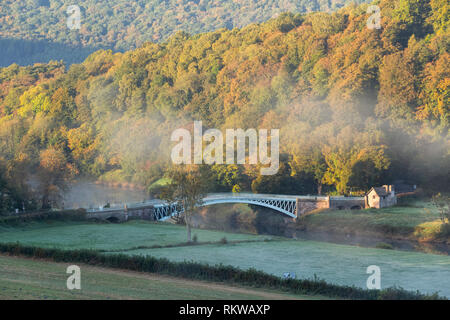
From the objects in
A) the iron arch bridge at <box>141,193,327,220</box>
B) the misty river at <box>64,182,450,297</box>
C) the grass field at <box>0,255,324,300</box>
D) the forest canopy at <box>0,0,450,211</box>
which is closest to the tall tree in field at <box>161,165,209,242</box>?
the misty river at <box>64,182,450,297</box>

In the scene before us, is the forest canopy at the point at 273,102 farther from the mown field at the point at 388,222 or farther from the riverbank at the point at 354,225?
the mown field at the point at 388,222

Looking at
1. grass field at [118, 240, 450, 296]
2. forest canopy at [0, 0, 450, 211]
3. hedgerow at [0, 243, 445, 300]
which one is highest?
forest canopy at [0, 0, 450, 211]

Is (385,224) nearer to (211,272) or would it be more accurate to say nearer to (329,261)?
(329,261)

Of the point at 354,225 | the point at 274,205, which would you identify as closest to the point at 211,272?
the point at 354,225

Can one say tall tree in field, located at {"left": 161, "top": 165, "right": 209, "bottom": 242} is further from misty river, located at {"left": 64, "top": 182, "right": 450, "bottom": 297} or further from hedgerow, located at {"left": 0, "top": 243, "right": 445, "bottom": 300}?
hedgerow, located at {"left": 0, "top": 243, "right": 445, "bottom": 300}

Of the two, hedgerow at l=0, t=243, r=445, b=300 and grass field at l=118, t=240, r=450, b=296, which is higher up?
hedgerow at l=0, t=243, r=445, b=300

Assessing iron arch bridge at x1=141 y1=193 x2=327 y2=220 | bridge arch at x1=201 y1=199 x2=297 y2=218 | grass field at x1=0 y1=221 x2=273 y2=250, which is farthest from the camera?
bridge arch at x1=201 y1=199 x2=297 y2=218
